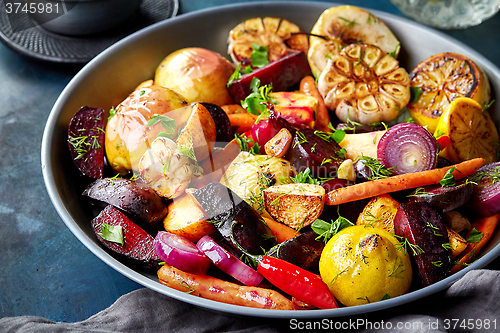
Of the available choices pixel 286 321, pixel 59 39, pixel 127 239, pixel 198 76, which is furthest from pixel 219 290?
pixel 59 39

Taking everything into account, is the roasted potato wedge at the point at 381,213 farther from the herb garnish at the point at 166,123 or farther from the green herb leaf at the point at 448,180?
the herb garnish at the point at 166,123

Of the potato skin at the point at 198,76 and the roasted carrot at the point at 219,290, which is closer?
the roasted carrot at the point at 219,290

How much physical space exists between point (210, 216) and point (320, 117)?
942 mm

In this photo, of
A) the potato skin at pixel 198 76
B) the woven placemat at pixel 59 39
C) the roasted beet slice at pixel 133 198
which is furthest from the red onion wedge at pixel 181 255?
the woven placemat at pixel 59 39

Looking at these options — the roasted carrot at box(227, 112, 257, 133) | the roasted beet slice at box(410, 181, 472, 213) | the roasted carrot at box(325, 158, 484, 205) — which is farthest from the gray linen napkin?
the roasted carrot at box(227, 112, 257, 133)

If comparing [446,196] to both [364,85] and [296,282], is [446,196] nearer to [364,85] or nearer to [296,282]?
[296,282]

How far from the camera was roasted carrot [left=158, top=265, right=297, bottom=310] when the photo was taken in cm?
154

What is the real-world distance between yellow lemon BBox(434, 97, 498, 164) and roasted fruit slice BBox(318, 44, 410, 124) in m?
0.31

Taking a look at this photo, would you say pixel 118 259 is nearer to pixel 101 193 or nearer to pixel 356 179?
pixel 101 193

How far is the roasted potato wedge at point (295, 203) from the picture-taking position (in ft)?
5.37

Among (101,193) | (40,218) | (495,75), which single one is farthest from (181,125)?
(495,75)

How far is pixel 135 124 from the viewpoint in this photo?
6.38ft

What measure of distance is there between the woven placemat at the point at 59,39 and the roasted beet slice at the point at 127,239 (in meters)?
1.40

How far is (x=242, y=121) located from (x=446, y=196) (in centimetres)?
107
